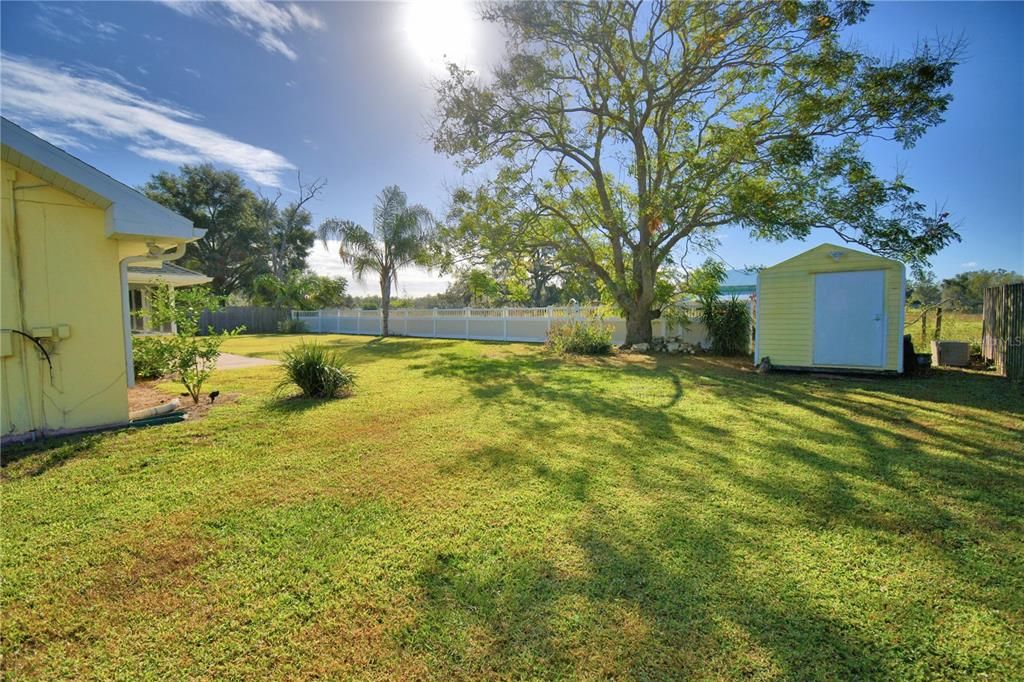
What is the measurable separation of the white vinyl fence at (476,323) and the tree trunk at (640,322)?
855 mm

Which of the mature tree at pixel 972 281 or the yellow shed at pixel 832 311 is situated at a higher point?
the mature tree at pixel 972 281

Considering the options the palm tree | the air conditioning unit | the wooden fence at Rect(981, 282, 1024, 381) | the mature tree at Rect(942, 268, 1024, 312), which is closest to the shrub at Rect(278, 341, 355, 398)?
the wooden fence at Rect(981, 282, 1024, 381)

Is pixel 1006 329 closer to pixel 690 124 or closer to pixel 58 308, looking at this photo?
pixel 690 124

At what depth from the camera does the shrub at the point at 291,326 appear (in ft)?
81.8

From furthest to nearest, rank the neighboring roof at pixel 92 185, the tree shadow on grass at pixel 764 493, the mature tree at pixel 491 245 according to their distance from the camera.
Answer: the mature tree at pixel 491 245, the neighboring roof at pixel 92 185, the tree shadow on grass at pixel 764 493

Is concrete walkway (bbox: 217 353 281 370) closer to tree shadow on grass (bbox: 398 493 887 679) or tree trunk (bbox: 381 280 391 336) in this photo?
tree shadow on grass (bbox: 398 493 887 679)

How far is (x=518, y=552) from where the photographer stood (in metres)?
2.40

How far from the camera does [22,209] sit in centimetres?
404

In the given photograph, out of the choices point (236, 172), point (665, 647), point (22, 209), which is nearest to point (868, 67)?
point (665, 647)

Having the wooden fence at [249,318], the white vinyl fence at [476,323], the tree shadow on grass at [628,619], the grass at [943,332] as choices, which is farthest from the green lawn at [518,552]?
the wooden fence at [249,318]

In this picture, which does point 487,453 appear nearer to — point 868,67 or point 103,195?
point 103,195

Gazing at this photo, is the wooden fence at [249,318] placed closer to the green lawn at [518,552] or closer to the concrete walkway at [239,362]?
the concrete walkway at [239,362]

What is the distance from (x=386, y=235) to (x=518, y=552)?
762 inches

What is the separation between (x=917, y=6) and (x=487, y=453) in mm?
12211
